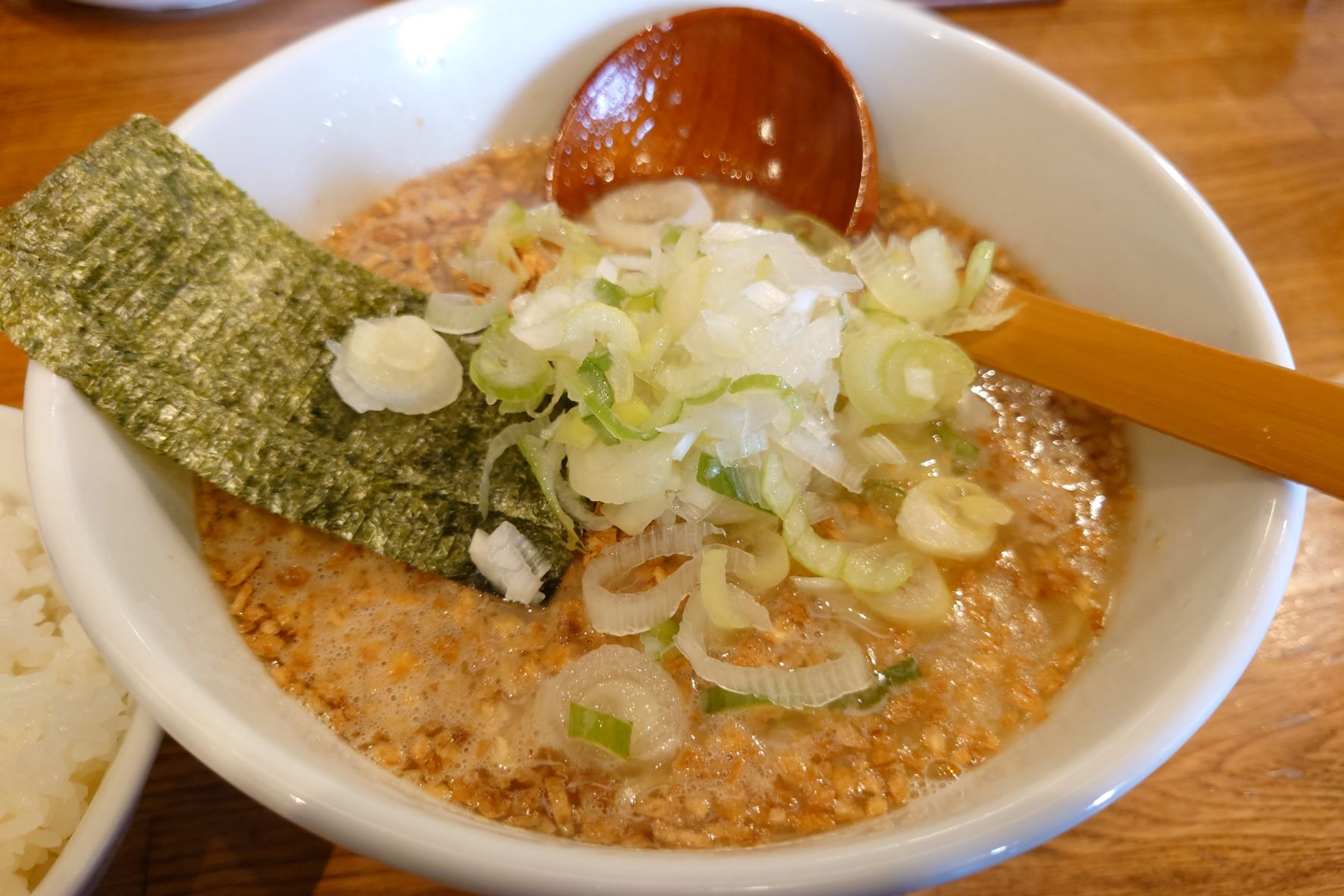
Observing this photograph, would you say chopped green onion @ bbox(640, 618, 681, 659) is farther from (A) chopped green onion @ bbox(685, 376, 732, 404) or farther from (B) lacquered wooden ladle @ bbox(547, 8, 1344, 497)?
(B) lacquered wooden ladle @ bbox(547, 8, 1344, 497)

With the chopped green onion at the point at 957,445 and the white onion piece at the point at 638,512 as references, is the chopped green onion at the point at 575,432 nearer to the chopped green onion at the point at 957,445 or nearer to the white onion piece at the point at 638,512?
the white onion piece at the point at 638,512

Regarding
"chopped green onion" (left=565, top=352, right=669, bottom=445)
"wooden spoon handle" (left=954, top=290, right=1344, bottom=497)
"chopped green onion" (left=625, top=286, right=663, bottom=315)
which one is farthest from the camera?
"chopped green onion" (left=625, top=286, right=663, bottom=315)

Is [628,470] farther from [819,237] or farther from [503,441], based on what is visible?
[819,237]

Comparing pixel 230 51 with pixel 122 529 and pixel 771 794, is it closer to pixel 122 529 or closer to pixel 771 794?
pixel 122 529

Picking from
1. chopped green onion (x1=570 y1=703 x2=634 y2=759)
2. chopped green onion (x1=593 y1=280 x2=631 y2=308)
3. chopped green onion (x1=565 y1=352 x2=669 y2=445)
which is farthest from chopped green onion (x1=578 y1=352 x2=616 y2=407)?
chopped green onion (x1=570 y1=703 x2=634 y2=759)

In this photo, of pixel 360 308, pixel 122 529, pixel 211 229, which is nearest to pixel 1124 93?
pixel 360 308
